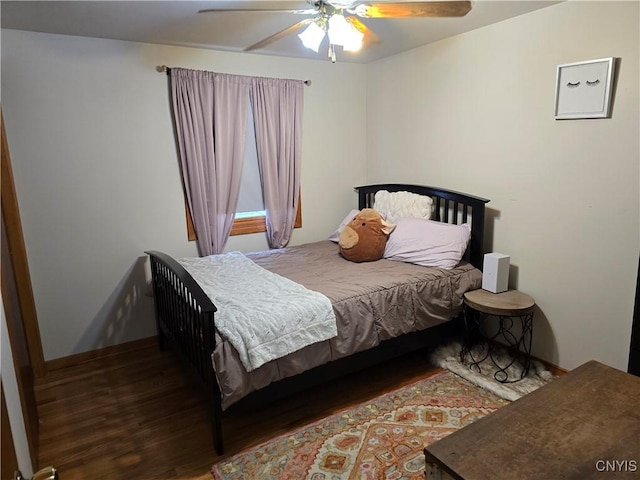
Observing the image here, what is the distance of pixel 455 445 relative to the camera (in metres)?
1.41

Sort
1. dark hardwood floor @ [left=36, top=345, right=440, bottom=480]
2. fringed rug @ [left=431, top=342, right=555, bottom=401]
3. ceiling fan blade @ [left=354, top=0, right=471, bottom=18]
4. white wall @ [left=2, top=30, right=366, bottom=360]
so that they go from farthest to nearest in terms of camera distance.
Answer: white wall @ [left=2, top=30, right=366, bottom=360]
fringed rug @ [left=431, top=342, right=555, bottom=401]
dark hardwood floor @ [left=36, top=345, right=440, bottom=480]
ceiling fan blade @ [left=354, top=0, right=471, bottom=18]

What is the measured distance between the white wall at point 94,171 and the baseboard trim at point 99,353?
1.9 inches

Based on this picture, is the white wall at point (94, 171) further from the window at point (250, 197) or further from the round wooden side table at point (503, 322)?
the round wooden side table at point (503, 322)

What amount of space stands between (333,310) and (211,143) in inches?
70.1

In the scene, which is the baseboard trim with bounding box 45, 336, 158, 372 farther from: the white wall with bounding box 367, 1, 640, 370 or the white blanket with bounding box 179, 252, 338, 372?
the white wall with bounding box 367, 1, 640, 370

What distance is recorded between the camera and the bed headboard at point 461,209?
10.2 feet

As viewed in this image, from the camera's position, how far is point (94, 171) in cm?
306

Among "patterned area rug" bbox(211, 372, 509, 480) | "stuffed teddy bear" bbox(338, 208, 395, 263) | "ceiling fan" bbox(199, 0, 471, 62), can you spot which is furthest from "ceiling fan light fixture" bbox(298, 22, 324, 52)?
"patterned area rug" bbox(211, 372, 509, 480)

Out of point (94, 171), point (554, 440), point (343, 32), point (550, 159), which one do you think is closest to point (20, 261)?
point (94, 171)

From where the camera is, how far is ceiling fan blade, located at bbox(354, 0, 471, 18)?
1.93m

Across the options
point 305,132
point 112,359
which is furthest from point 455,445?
point 305,132

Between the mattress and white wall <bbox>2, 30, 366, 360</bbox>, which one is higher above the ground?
white wall <bbox>2, 30, 366, 360</bbox>

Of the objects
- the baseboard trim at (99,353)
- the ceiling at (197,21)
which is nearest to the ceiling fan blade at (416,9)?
the ceiling at (197,21)

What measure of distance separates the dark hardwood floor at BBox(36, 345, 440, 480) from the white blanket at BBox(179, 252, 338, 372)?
0.38 m
